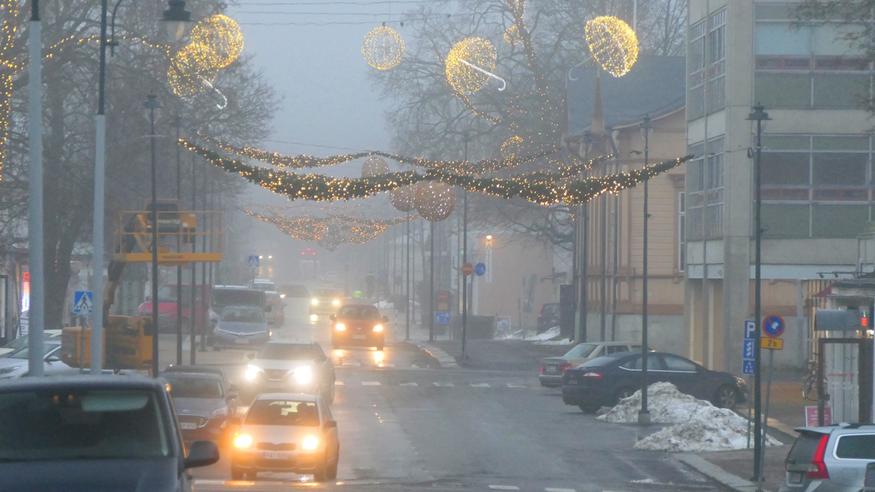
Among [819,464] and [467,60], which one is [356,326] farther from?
[819,464]

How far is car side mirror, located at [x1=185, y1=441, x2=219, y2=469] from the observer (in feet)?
30.9

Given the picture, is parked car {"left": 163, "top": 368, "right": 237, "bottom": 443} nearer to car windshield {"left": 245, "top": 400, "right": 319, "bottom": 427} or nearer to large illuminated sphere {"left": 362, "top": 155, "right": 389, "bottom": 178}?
car windshield {"left": 245, "top": 400, "right": 319, "bottom": 427}

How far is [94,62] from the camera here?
126ft

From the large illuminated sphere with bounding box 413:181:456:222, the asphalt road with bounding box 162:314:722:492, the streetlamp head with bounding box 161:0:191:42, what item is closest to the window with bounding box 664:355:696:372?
the asphalt road with bounding box 162:314:722:492

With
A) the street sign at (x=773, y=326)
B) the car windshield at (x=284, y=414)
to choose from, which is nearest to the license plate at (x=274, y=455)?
the car windshield at (x=284, y=414)

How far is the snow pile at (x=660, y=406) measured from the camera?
32.2 metres

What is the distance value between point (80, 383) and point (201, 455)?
3.20 feet

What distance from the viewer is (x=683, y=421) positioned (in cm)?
3086

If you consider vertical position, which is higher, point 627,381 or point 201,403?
point 201,403

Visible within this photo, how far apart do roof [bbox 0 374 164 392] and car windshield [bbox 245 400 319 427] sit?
12.4 meters

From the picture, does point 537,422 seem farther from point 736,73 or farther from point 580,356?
point 736,73

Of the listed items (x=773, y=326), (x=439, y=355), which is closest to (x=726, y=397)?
(x=773, y=326)

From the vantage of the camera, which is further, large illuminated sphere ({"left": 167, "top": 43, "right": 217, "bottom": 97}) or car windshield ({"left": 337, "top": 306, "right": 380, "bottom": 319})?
car windshield ({"left": 337, "top": 306, "right": 380, "bottom": 319})

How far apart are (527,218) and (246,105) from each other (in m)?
25.6
